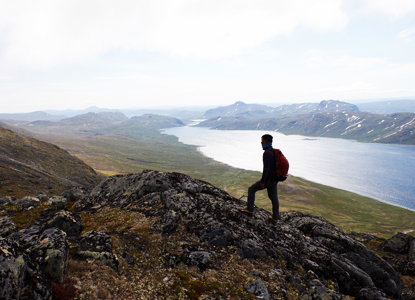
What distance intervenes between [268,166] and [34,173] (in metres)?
91.8

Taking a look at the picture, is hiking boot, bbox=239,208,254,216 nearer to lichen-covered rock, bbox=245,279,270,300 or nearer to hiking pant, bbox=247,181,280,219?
hiking pant, bbox=247,181,280,219

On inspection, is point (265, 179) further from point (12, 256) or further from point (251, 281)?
point (12, 256)

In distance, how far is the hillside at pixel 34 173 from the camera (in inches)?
2418

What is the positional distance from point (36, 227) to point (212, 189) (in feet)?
48.7

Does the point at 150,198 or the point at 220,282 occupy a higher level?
the point at 150,198

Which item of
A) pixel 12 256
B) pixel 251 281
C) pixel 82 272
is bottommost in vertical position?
pixel 251 281

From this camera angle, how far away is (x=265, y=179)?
1731 cm

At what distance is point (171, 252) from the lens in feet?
49.7

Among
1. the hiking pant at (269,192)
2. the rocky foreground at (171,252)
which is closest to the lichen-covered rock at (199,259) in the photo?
the rocky foreground at (171,252)

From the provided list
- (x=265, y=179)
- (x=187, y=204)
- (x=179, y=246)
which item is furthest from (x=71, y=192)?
(x=265, y=179)

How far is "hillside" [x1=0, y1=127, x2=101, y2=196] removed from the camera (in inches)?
2418

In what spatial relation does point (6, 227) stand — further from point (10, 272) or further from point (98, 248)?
point (10, 272)

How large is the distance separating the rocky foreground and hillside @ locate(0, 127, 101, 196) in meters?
45.7

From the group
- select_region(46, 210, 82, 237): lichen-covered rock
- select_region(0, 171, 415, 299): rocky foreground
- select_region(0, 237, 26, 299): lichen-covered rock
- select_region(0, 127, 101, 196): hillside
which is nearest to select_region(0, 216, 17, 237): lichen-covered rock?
select_region(0, 171, 415, 299): rocky foreground
